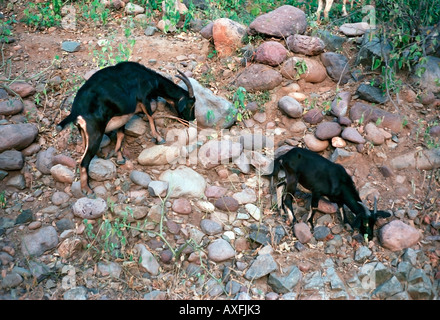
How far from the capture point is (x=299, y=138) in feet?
21.8

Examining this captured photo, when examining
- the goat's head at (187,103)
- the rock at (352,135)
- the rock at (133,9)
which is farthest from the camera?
the rock at (133,9)

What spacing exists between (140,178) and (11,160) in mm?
1614

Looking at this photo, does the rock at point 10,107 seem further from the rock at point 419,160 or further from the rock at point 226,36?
the rock at point 419,160

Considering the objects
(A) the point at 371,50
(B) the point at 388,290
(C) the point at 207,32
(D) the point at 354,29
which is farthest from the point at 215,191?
(D) the point at 354,29

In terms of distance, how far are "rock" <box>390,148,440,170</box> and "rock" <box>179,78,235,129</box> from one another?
231 centimetres

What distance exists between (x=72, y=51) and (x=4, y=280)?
13.8 ft

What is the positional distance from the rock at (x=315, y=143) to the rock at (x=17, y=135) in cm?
365

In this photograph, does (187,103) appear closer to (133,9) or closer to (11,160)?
(11,160)

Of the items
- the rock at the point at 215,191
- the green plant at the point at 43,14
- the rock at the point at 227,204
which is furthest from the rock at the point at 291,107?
the green plant at the point at 43,14

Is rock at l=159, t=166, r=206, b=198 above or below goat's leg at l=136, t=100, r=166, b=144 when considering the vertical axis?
below

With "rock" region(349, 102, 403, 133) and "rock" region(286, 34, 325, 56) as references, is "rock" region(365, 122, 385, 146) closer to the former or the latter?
"rock" region(349, 102, 403, 133)

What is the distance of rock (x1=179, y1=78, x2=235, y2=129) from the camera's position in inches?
265

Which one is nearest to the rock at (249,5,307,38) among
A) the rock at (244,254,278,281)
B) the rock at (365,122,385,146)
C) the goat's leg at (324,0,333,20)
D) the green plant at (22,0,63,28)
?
the goat's leg at (324,0,333,20)

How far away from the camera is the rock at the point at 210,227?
5578mm
